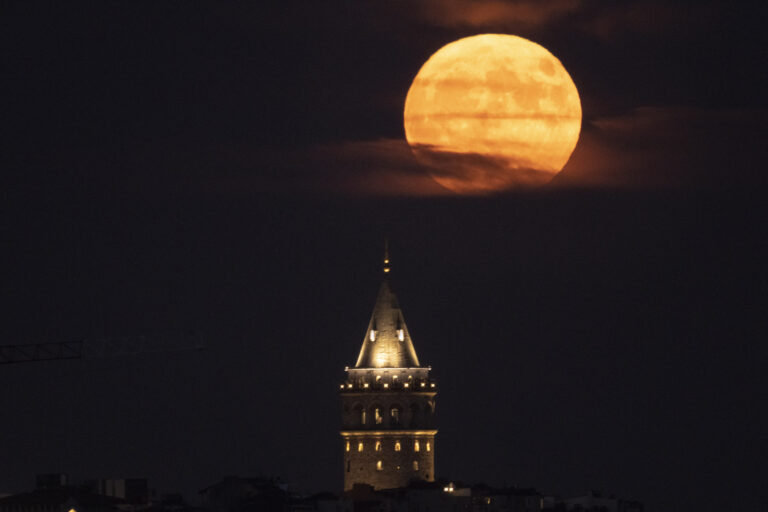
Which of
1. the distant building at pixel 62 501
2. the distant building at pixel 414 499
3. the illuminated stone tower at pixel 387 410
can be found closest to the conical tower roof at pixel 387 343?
the illuminated stone tower at pixel 387 410

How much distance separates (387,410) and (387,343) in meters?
3.43

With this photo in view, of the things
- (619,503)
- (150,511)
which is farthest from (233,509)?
(619,503)

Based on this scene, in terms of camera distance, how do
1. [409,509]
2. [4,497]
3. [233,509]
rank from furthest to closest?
[4,497] → [233,509] → [409,509]

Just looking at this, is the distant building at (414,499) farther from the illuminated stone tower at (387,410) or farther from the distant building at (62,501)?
the distant building at (62,501)

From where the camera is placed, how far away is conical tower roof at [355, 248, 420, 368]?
390ft

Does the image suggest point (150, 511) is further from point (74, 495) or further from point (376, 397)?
point (376, 397)

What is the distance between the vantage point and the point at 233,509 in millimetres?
124438

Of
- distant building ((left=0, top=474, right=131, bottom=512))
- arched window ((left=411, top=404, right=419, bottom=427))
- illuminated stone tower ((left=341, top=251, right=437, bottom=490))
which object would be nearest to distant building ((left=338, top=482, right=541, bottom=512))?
illuminated stone tower ((left=341, top=251, right=437, bottom=490))

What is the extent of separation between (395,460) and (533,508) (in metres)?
13.7

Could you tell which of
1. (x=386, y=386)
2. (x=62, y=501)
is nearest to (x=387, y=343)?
(x=386, y=386)

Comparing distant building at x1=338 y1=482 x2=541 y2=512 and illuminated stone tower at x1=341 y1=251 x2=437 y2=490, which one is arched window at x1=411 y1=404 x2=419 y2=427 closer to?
illuminated stone tower at x1=341 y1=251 x2=437 y2=490

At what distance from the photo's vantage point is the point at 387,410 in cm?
11856

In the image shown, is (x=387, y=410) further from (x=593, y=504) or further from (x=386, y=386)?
(x=593, y=504)

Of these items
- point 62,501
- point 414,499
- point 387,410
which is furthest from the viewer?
point 62,501
